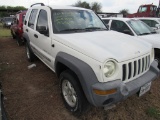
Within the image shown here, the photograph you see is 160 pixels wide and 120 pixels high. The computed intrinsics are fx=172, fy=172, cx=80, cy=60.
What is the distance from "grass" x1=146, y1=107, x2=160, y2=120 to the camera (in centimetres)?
311

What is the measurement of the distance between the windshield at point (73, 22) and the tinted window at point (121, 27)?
6.68 ft

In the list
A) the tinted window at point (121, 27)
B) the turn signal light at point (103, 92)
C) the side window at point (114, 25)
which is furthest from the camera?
the side window at point (114, 25)

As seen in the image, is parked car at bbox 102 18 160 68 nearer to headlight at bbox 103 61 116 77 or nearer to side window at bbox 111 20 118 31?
side window at bbox 111 20 118 31

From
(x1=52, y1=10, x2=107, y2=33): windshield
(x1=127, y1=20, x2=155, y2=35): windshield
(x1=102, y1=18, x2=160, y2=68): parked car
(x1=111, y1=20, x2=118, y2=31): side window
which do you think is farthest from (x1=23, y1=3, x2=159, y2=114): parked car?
(x1=111, y1=20, x2=118, y2=31): side window

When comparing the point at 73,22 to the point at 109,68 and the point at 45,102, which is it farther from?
the point at 45,102

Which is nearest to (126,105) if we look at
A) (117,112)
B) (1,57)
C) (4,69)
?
(117,112)

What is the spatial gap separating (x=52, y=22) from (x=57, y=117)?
1914mm

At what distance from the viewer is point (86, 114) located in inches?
123

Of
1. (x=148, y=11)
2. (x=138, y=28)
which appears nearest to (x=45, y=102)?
(x=138, y=28)

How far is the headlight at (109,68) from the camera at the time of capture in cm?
247

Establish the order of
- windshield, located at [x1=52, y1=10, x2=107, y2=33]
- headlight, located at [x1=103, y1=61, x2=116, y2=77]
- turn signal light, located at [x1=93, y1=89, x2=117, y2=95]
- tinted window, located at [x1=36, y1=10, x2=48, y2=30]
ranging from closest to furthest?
1. turn signal light, located at [x1=93, y1=89, x2=117, y2=95]
2. headlight, located at [x1=103, y1=61, x2=116, y2=77]
3. windshield, located at [x1=52, y1=10, x2=107, y2=33]
4. tinted window, located at [x1=36, y1=10, x2=48, y2=30]

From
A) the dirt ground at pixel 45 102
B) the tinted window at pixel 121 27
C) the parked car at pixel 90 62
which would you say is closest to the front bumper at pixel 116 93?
the parked car at pixel 90 62

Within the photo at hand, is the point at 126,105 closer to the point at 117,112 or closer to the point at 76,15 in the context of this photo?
the point at 117,112

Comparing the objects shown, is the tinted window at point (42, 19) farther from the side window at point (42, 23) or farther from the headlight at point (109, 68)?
the headlight at point (109, 68)
